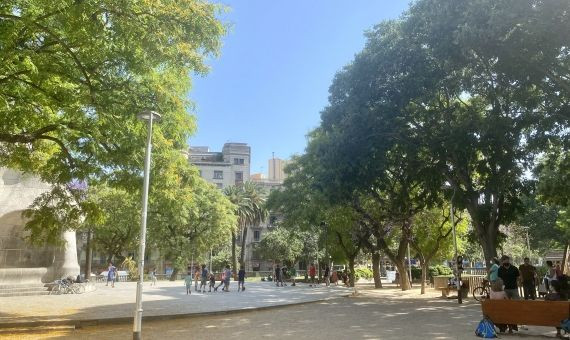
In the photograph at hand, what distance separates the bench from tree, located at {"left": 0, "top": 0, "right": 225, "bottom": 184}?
364 inches

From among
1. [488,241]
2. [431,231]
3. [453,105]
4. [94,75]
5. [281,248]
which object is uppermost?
[453,105]

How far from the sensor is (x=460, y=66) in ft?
55.3

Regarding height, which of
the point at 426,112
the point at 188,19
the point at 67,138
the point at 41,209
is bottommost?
the point at 41,209

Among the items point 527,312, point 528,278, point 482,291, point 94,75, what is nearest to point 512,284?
point 527,312

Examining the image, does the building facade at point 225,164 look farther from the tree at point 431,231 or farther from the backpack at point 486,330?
the backpack at point 486,330

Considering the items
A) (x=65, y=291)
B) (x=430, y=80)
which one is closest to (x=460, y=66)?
(x=430, y=80)

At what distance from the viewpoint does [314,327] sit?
41.8ft

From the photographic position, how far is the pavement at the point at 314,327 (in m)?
11.1

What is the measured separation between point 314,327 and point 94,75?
9.14m

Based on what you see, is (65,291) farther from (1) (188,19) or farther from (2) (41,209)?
(1) (188,19)

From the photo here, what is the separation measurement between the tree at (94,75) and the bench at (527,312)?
9248 mm

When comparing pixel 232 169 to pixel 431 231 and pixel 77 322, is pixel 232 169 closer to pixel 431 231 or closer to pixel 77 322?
pixel 431 231

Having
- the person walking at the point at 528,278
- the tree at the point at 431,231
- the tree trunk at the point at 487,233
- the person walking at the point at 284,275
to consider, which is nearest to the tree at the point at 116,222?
the person walking at the point at 284,275

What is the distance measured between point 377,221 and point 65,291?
61.0 ft
